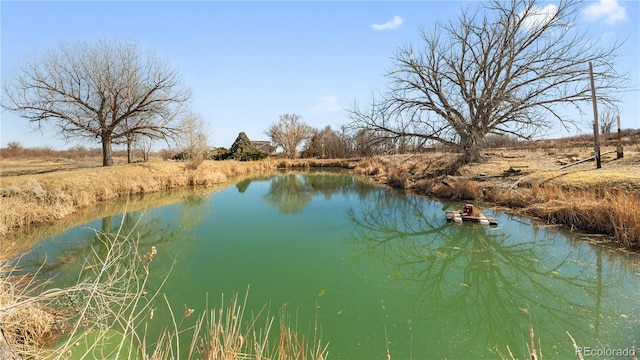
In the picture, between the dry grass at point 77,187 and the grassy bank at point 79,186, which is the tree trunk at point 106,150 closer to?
the dry grass at point 77,187

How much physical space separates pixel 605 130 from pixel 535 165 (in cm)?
2253

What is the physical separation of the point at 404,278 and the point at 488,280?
1331 mm

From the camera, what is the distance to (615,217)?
19.8ft

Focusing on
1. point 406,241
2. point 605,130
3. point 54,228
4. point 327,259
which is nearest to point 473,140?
point 406,241

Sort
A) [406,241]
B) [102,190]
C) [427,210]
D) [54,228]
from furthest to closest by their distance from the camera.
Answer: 1. [102,190]
2. [427,210]
3. [54,228]
4. [406,241]

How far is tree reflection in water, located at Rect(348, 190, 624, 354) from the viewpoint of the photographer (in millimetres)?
3457

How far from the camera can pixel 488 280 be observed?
15.6ft

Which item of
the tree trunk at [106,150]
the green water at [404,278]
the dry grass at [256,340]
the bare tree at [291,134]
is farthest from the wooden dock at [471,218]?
the bare tree at [291,134]

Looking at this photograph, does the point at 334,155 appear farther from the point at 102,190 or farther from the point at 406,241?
the point at 406,241

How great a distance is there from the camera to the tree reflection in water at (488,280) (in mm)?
3457

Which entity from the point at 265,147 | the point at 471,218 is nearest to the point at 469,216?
the point at 471,218

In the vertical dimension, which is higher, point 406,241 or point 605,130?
point 605,130

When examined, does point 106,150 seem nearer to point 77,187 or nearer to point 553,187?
point 77,187

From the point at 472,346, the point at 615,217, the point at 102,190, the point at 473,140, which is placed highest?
the point at 473,140
